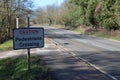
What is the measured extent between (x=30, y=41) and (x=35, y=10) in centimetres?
3870

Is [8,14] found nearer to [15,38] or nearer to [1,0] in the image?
[1,0]

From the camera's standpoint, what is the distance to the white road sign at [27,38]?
45.4 feet

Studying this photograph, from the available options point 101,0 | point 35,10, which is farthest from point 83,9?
point 35,10

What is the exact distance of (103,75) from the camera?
51.1 feet

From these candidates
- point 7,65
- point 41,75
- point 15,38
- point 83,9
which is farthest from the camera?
point 83,9

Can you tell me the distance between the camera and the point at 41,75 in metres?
15.3

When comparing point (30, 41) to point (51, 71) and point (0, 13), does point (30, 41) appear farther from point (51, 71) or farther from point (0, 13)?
point (0, 13)

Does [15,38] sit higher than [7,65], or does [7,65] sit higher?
[15,38]

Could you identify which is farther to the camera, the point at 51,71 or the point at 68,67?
the point at 68,67

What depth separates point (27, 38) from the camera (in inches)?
550

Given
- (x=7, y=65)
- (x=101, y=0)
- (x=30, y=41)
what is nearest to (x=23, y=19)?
(x=101, y=0)

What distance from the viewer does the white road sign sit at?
1385cm

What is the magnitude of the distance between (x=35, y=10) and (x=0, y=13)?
18.0 ft

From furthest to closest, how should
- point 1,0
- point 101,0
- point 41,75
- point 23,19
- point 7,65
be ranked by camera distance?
point 101,0 < point 23,19 < point 1,0 < point 7,65 < point 41,75
